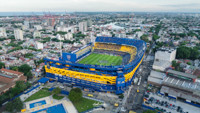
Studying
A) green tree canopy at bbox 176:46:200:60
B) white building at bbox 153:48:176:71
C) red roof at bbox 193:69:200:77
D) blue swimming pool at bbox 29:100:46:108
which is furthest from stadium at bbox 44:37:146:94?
green tree canopy at bbox 176:46:200:60

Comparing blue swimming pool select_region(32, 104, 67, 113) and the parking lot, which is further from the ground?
the parking lot

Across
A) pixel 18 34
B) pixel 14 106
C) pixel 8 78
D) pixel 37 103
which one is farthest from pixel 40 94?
pixel 18 34

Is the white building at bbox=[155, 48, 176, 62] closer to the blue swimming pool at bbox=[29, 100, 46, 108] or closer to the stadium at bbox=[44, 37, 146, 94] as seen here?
the stadium at bbox=[44, 37, 146, 94]

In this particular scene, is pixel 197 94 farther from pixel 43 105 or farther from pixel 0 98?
pixel 0 98

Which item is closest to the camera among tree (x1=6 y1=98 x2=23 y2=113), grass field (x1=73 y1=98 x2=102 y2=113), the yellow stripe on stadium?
tree (x1=6 y1=98 x2=23 y2=113)

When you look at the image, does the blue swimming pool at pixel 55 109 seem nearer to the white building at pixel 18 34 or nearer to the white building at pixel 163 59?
the white building at pixel 163 59

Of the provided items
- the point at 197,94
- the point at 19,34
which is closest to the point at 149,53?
the point at 197,94

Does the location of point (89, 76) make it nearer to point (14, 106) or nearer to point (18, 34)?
point (14, 106)
